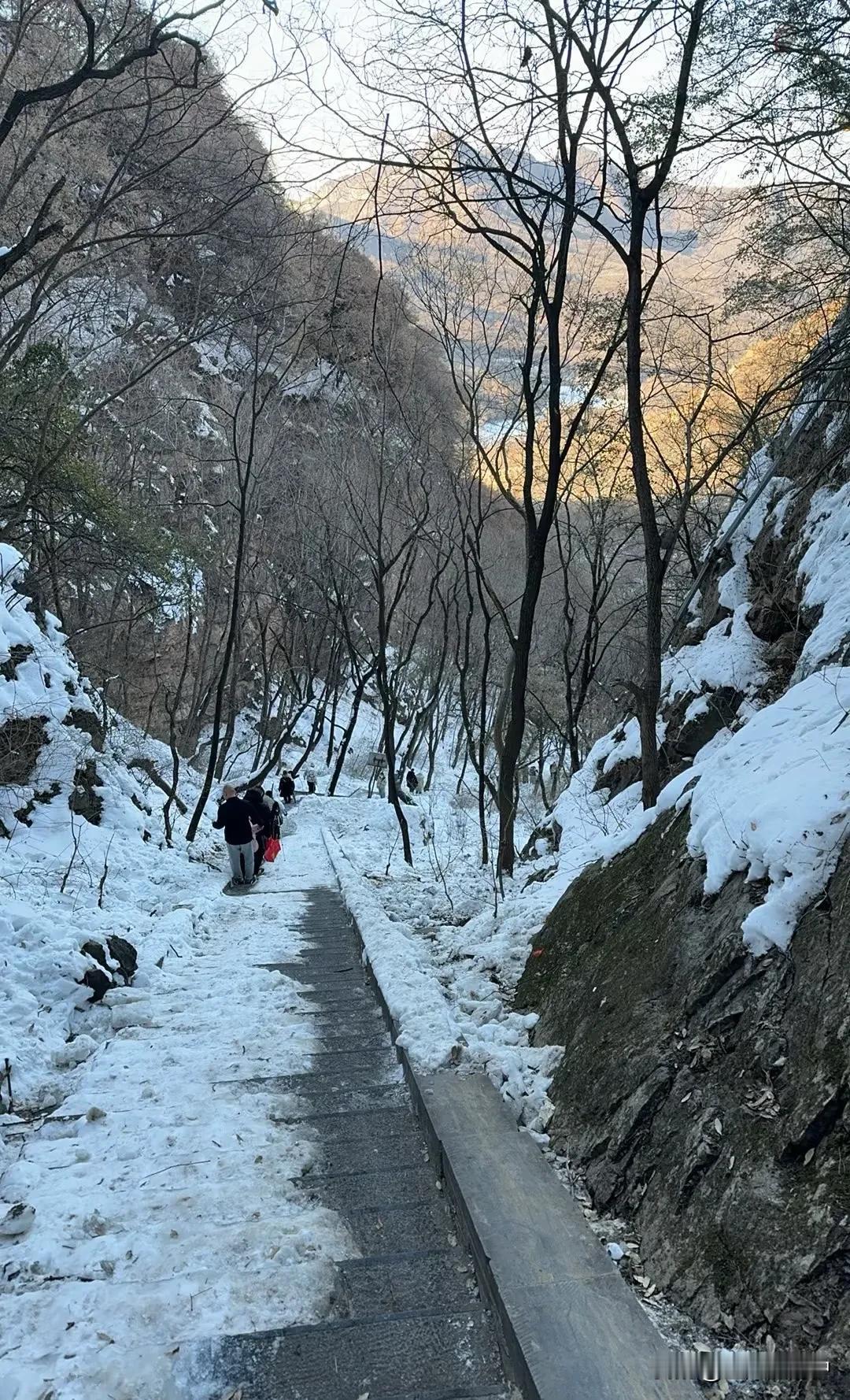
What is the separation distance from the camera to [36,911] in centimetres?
599

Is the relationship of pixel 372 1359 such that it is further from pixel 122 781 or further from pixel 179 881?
pixel 122 781

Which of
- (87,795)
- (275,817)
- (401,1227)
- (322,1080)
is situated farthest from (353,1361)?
(275,817)

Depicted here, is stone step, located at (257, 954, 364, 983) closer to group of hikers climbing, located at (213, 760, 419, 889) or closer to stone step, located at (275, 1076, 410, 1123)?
stone step, located at (275, 1076, 410, 1123)

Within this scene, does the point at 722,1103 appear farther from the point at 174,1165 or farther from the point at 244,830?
the point at 244,830

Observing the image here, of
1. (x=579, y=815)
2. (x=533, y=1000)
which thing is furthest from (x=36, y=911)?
(x=579, y=815)

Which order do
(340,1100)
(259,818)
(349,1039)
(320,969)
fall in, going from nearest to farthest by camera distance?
(340,1100) < (349,1039) < (320,969) < (259,818)

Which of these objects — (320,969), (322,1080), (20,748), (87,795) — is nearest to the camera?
(322,1080)

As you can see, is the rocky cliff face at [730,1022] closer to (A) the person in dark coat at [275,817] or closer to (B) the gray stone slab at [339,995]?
(B) the gray stone slab at [339,995]

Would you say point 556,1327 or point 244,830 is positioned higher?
point 556,1327

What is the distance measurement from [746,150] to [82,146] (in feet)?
34.9

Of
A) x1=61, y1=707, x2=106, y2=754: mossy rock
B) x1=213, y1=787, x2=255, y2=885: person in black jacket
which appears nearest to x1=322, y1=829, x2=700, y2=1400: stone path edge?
x1=213, y1=787, x2=255, y2=885: person in black jacket

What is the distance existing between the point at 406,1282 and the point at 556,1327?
0.66 metres

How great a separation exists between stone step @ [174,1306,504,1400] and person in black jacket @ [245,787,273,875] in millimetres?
9568

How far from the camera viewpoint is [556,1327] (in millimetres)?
2465
